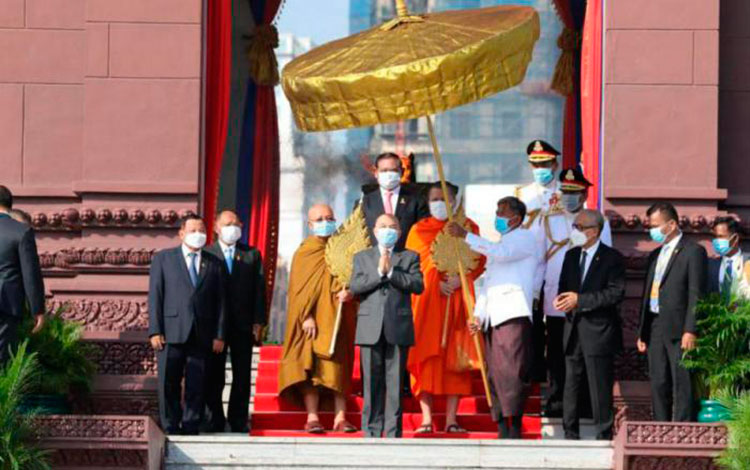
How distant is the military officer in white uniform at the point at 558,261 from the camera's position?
513 inches

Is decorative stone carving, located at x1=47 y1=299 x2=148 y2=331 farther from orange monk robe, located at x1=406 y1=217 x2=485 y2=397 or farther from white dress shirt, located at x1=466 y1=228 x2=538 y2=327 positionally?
white dress shirt, located at x1=466 y1=228 x2=538 y2=327

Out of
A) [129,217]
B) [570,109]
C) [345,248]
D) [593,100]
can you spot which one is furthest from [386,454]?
[570,109]

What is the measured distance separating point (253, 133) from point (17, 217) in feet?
16.2

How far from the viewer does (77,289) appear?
543 inches

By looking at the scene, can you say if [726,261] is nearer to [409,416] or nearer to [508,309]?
[508,309]

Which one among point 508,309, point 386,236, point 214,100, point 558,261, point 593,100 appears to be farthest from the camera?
point 214,100

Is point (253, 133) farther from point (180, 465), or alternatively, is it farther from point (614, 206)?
point (180, 465)

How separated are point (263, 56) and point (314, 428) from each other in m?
5.86

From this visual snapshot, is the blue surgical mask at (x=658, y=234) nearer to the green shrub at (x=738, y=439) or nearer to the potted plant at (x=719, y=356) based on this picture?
the potted plant at (x=719, y=356)

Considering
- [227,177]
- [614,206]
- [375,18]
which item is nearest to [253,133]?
[227,177]

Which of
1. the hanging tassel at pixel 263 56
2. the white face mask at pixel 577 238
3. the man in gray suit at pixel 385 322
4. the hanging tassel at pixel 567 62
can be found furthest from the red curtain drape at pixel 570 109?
the man in gray suit at pixel 385 322

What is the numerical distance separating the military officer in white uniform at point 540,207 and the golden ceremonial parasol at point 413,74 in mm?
737

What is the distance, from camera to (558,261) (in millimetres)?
13266

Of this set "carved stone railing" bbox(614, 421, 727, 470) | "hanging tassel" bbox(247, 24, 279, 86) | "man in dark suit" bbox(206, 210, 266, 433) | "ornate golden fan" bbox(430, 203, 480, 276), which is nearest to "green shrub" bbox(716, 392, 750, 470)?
"carved stone railing" bbox(614, 421, 727, 470)
